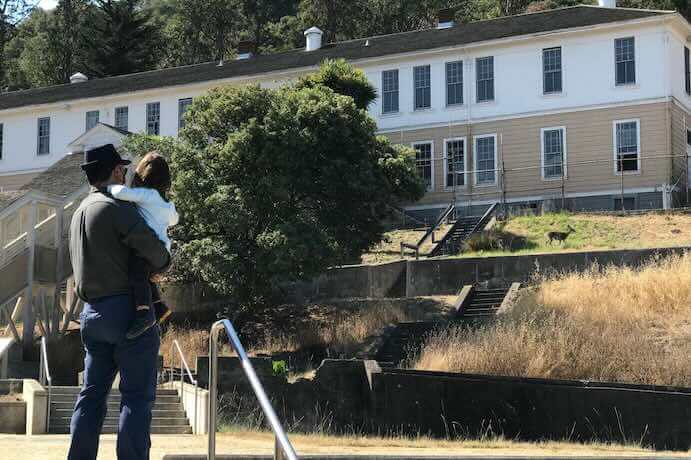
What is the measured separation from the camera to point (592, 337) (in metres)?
22.5

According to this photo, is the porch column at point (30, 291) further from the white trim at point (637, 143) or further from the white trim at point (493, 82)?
the white trim at point (637, 143)

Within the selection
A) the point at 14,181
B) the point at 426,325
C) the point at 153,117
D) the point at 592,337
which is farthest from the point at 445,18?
the point at 592,337

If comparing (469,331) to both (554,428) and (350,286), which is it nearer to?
(554,428)

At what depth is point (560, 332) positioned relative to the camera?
74.5ft

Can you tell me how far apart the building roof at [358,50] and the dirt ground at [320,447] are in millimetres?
27061

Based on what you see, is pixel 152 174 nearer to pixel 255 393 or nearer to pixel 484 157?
pixel 255 393

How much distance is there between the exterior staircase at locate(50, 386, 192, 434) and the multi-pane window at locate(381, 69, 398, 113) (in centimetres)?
2446

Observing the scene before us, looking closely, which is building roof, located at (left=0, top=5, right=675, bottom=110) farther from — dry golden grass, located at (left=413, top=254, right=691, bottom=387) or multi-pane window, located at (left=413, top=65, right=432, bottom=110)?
dry golden grass, located at (left=413, top=254, right=691, bottom=387)

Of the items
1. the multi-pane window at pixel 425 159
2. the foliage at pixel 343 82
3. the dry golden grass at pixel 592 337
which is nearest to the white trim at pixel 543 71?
the multi-pane window at pixel 425 159

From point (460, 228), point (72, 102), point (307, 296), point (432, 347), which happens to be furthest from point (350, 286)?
point (72, 102)

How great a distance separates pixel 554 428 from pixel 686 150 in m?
24.6

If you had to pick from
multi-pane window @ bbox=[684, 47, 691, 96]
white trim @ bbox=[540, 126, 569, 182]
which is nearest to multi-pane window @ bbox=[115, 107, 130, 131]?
white trim @ bbox=[540, 126, 569, 182]

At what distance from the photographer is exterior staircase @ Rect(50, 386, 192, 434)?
19.6 metres

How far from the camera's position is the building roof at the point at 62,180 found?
103ft
